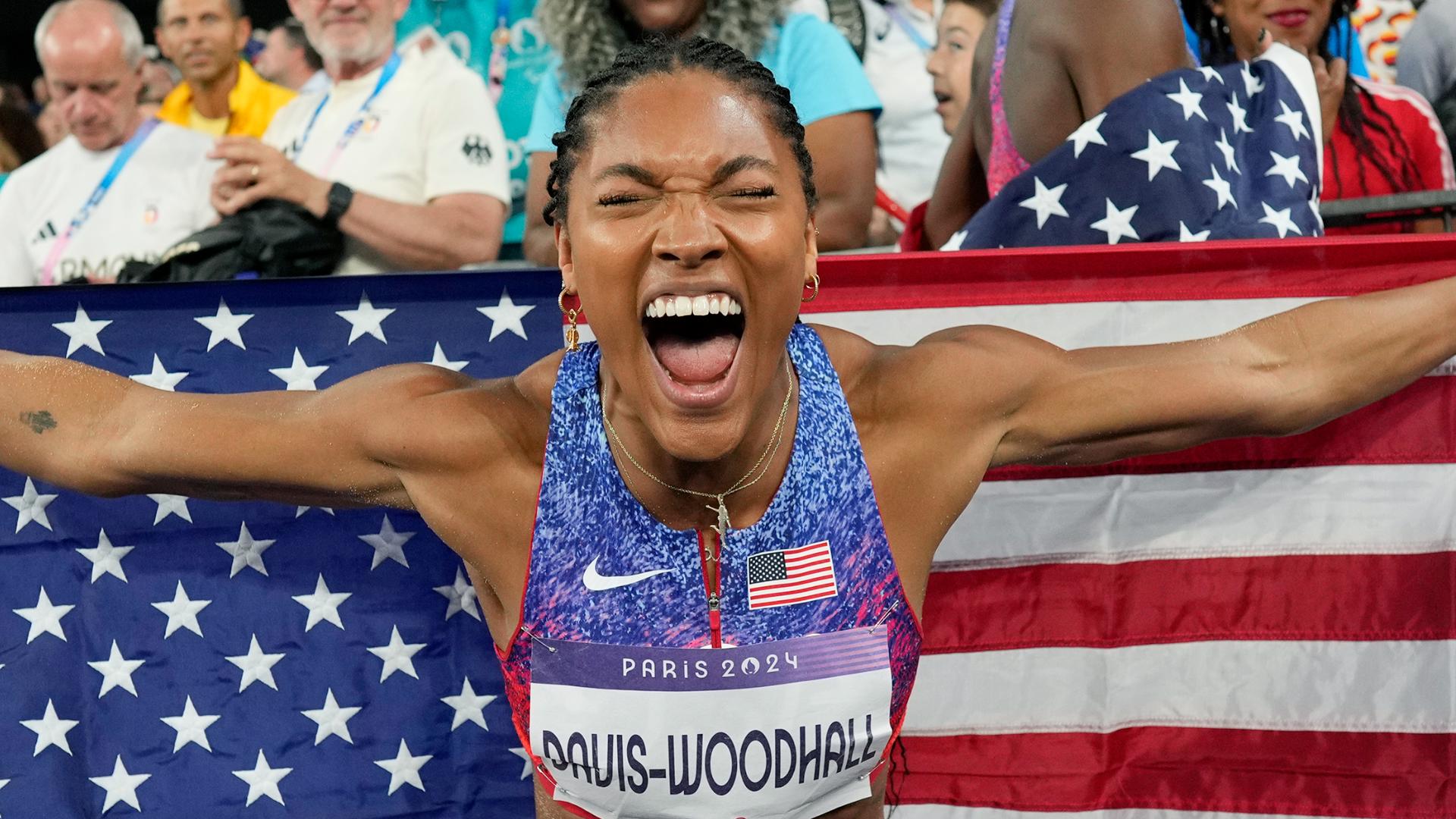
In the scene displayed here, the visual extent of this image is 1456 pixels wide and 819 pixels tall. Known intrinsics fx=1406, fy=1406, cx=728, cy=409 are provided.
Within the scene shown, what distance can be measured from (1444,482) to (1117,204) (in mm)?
925

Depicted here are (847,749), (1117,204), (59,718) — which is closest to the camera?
(847,749)

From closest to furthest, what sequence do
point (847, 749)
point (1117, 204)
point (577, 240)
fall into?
point (577, 240)
point (847, 749)
point (1117, 204)

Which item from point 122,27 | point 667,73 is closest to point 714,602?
point 667,73

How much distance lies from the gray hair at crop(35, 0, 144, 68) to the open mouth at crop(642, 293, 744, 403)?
10.4ft

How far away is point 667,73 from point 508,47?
2.61 meters

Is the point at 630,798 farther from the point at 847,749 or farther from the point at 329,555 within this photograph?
the point at 329,555

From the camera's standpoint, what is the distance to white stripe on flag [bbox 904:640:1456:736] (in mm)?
3033

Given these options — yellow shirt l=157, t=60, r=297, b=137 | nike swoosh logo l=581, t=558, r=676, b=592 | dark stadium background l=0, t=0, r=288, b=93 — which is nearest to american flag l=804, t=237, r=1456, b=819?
nike swoosh logo l=581, t=558, r=676, b=592

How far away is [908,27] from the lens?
538cm

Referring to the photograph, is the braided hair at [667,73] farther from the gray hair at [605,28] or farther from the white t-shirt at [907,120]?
the white t-shirt at [907,120]

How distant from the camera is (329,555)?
2.96 metres

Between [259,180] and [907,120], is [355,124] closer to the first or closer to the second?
[259,180]

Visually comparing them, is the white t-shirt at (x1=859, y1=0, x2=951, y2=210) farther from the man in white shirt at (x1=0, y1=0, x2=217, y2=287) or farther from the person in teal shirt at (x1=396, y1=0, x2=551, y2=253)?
the man in white shirt at (x1=0, y1=0, x2=217, y2=287)

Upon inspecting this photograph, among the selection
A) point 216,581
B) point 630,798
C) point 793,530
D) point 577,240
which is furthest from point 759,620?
point 216,581
